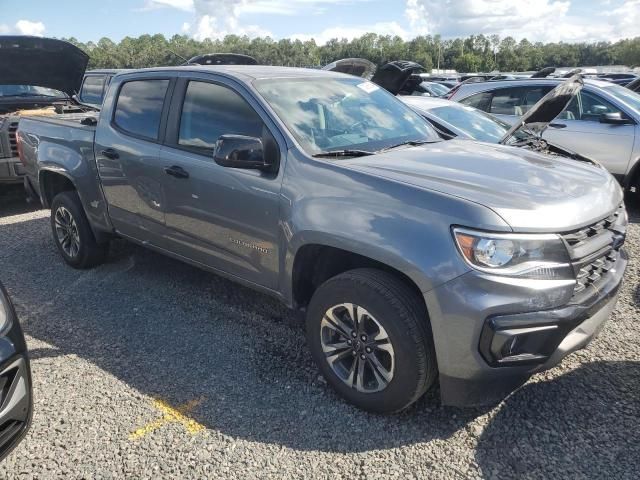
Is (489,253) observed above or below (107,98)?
below

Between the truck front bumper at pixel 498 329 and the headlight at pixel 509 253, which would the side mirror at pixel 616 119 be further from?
the headlight at pixel 509 253

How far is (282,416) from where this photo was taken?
289cm

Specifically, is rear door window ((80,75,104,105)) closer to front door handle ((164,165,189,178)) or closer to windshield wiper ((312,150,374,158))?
front door handle ((164,165,189,178))

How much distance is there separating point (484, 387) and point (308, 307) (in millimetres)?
1065

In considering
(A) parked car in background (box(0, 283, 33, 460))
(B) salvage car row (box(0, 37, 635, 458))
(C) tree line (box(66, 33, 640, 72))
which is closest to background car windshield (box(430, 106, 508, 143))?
(B) salvage car row (box(0, 37, 635, 458))

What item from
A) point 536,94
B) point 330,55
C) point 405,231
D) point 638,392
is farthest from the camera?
point 330,55

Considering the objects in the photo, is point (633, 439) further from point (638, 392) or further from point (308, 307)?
point (308, 307)

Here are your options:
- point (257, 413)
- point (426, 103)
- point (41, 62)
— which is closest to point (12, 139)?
point (41, 62)

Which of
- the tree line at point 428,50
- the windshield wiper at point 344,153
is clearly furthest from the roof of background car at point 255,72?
the tree line at point 428,50

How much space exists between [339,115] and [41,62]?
17.1 feet

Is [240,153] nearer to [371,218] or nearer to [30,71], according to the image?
[371,218]

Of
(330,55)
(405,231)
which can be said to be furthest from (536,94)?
(330,55)

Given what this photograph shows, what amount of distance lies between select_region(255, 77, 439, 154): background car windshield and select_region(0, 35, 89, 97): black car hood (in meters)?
4.57

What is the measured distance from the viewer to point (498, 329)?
2332mm
